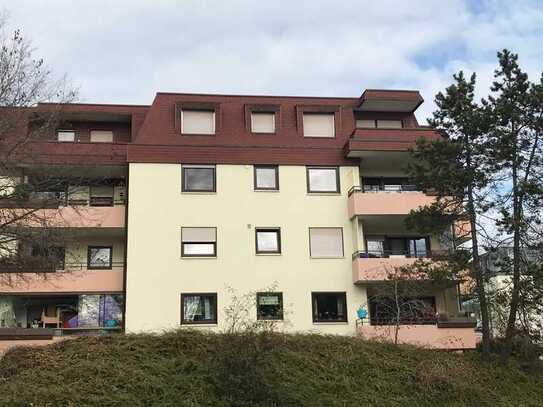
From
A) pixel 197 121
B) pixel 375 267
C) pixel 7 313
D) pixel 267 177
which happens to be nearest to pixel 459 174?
pixel 375 267

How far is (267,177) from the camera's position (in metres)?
29.3

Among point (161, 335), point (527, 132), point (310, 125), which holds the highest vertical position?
point (310, 125)

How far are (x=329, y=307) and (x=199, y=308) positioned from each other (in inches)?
211

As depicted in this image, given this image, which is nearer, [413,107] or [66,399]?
[66,399]

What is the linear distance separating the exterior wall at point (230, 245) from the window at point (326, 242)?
23cm

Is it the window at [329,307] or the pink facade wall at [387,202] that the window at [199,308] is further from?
the pink facade wall at [387,202]

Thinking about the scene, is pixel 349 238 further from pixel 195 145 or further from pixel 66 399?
pixel 66 399

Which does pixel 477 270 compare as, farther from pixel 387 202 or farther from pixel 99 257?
pixel 99 257

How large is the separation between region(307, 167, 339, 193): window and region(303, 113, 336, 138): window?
1.82 metres

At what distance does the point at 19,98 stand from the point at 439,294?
62.3 feet

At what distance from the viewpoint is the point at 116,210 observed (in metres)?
28.5

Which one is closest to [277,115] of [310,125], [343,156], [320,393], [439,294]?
[310,125]

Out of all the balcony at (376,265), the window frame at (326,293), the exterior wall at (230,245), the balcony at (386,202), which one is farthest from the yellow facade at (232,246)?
the balcony at (386,202)

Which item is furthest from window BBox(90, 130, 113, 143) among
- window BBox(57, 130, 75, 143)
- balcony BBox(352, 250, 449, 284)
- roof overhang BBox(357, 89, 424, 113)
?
balcony BBox(352, 250, 449, 284)
